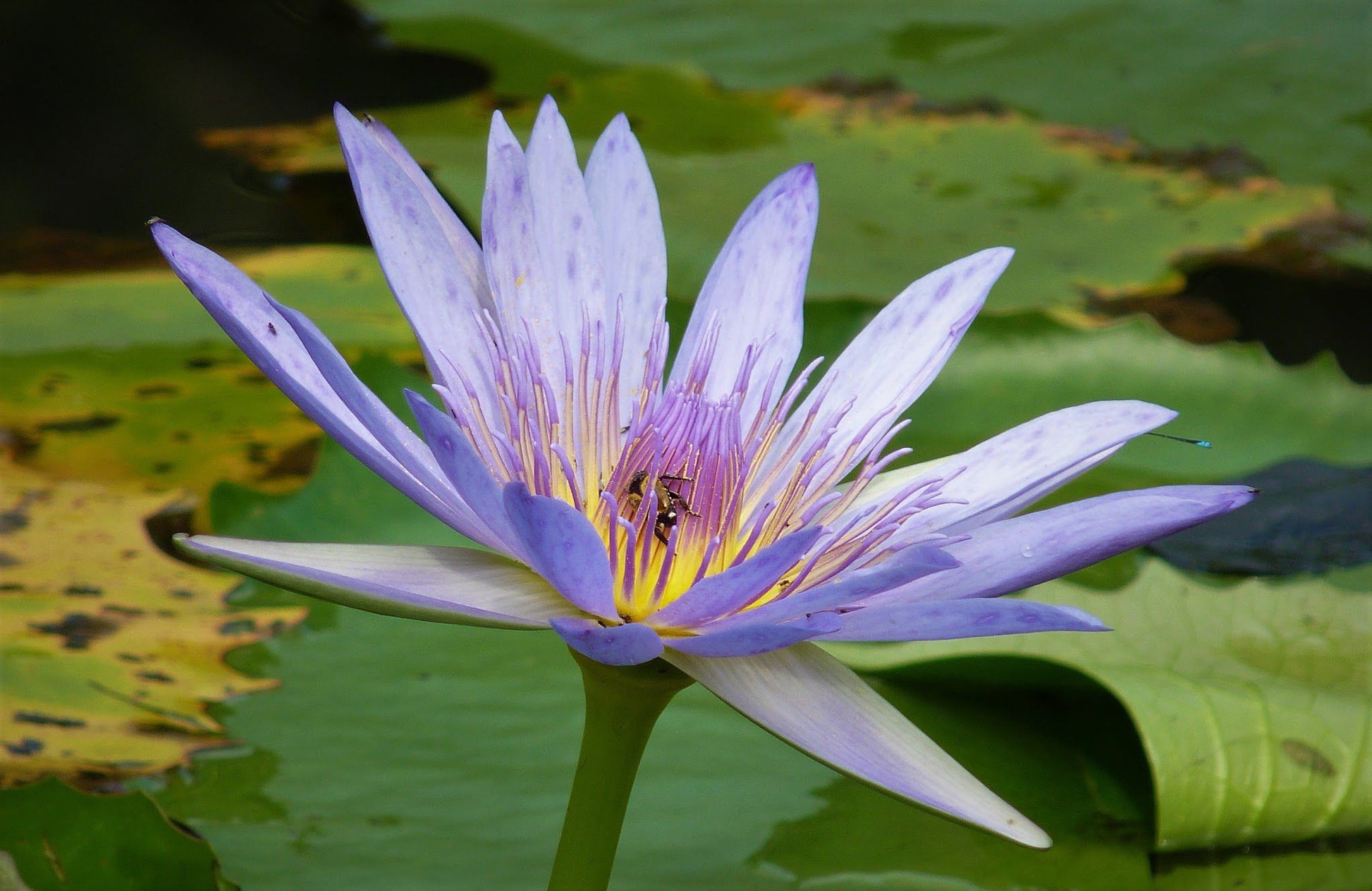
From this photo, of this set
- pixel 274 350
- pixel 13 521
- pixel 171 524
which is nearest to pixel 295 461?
pixel 171 524

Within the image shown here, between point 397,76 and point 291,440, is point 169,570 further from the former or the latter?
point 397,76

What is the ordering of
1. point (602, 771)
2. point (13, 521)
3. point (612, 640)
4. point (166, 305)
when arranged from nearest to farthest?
point (612, 640)
point (602, 771)
point (13, 521)
point (166, 305)

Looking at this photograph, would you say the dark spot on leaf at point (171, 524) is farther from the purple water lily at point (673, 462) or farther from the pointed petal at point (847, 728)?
the pointed petal at point (847, 728)

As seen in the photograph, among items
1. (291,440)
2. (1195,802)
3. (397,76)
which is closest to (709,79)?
(397,76)

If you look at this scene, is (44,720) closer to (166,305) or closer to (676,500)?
(676,500)

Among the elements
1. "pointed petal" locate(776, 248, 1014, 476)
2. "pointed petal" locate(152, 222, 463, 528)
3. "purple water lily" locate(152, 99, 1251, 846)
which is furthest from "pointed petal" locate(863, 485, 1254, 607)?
"pointed petal" locate(152, 222, 463, 528)

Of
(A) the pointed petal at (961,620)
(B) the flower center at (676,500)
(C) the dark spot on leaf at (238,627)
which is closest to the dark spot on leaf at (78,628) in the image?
(C) the dark spot on leaf at (238,627)
